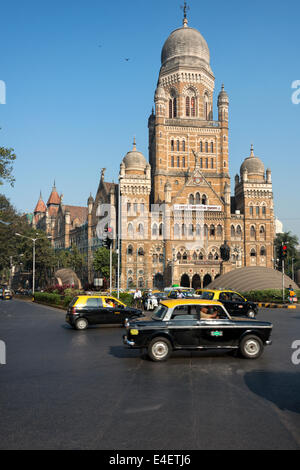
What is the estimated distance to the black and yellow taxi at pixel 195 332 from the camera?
38.3ft

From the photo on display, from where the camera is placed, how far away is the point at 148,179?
65938 mm

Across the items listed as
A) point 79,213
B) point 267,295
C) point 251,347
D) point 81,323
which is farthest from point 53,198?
point 251,347

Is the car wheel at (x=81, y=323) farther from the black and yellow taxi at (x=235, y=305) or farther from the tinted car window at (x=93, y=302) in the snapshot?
the black and yellow taxi at (x=235, y=305)

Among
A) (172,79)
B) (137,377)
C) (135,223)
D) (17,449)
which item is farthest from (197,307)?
(172,79)

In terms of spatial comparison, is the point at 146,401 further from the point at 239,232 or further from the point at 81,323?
the point at 239,232

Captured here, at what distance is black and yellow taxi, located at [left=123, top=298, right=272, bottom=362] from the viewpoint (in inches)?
460

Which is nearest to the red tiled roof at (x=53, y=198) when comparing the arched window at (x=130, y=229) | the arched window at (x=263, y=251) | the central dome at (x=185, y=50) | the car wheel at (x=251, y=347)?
the central dome at (x=185, y=50)

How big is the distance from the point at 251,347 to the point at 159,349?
2624 millimetres

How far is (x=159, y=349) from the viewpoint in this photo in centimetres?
1178

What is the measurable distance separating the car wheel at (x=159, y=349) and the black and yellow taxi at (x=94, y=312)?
7876mm

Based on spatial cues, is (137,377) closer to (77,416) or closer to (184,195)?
(77,416)

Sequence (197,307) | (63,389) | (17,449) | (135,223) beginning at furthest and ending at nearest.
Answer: (135,223), (197,307), (63,389), (17,449)

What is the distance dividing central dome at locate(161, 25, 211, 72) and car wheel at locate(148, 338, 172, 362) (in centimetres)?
6730

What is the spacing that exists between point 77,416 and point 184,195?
197ft
